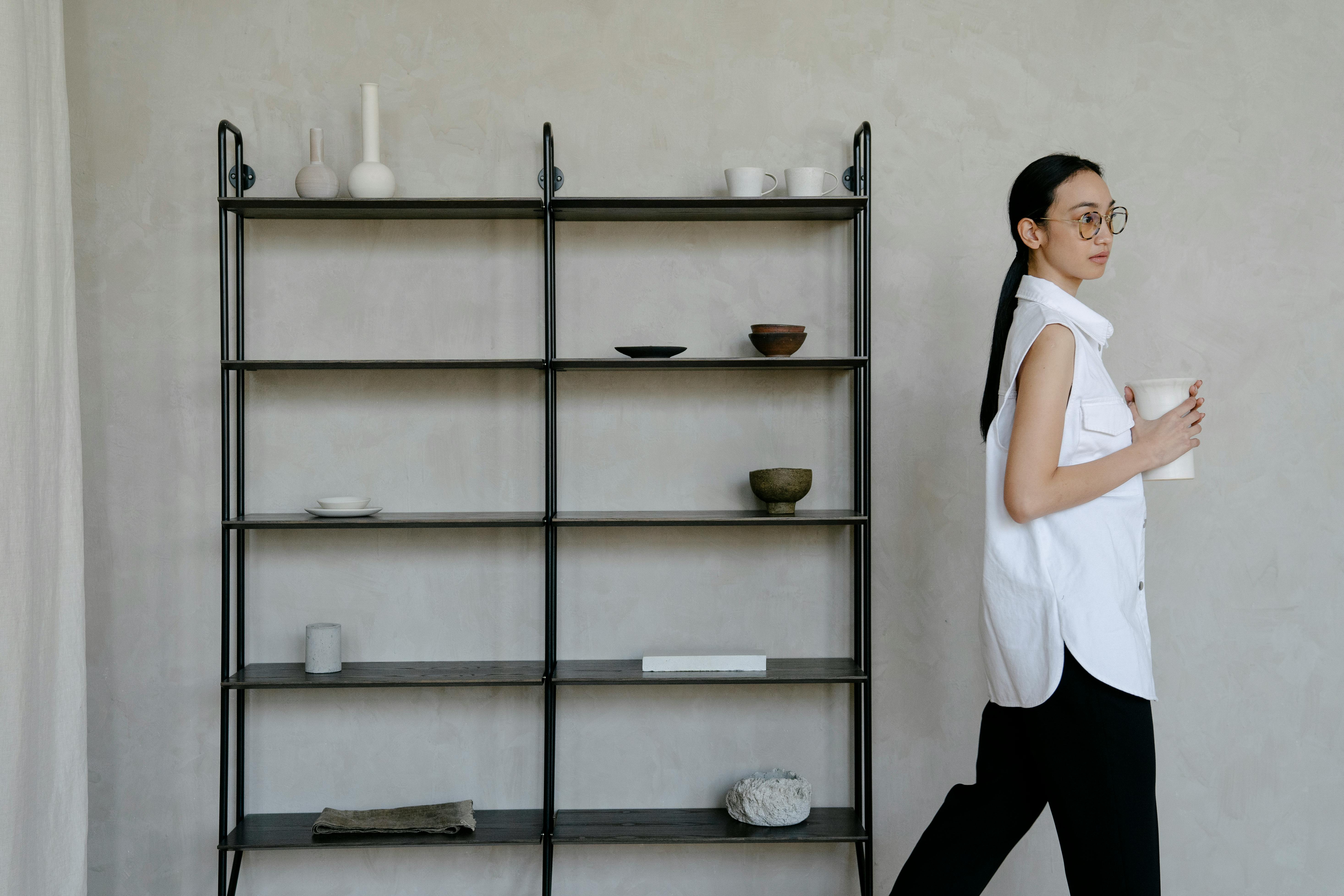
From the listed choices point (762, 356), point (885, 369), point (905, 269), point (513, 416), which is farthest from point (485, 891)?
point (905, 269)

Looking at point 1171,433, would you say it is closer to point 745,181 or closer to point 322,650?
point 745,181

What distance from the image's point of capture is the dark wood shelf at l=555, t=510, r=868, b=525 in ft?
7.42

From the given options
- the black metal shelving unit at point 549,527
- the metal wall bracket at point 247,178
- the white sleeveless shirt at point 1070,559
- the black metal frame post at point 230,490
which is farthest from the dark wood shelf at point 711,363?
the metal wall bracket at point 247,178

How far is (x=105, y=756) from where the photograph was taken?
2502 millimetres

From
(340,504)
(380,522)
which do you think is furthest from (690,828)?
(340,504)

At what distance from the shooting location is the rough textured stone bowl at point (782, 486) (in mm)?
2344

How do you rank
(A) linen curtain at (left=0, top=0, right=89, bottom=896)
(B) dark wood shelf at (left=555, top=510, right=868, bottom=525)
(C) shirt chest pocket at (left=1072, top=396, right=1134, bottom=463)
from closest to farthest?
(C) shirt chest pocket at (left=1072, top=396, right=1134, bottom=463) → (A) linen curtain at (left=0, top=0, right=89, bottom=896) → (B) dark wood shelf at (left=555, top=510, right=868, bottom=525)

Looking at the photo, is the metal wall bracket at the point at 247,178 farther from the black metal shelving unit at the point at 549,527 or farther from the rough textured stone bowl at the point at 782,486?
the rough textured stone bowl at the point at 782,486

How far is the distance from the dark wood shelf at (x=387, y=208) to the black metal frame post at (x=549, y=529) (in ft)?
0.28

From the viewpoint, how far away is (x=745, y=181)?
231 cm

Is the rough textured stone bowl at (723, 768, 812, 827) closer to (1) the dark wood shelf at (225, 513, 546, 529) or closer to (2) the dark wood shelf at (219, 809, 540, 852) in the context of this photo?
(2) the dark wood shelf at (219, 809, 540, 852)

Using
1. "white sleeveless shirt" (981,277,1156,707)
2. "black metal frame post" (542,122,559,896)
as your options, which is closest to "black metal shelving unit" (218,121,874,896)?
"black metal frame post" (542,122,559,896)

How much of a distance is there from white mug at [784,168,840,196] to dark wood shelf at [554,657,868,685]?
1.18 meters

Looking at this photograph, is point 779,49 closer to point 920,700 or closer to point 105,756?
point 920,700
